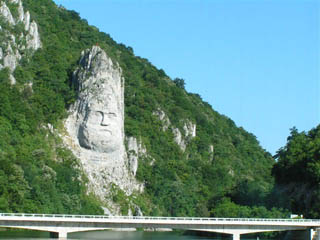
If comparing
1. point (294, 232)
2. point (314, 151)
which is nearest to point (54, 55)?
point (314, 151)

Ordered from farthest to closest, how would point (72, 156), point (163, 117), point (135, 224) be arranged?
1. point (163, 117)
2. point (72, 156)
3. point (135, 224)

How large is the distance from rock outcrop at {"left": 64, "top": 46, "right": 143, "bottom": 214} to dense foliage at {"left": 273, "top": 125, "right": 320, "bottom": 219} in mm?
31312

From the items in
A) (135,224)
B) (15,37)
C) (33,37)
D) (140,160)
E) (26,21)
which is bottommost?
(135,224)

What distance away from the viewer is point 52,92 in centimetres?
14750

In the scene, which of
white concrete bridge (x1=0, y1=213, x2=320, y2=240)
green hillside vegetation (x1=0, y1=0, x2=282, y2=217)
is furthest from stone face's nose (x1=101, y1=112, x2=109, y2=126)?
white concrete bridge (x1=0, y1=213, x2=320, y2=240)

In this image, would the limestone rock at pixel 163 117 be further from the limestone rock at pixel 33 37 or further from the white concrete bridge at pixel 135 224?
the white concrete bridge at pixel 135 224

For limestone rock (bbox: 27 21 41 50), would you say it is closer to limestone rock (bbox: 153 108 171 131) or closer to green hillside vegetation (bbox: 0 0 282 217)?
green hillside vegetation (bbox: 0 0 282 217)

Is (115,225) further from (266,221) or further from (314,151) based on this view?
(314,151)

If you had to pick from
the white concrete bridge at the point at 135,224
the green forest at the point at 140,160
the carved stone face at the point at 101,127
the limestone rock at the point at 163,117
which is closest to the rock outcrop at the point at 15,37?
the green forest at the point at 140,160

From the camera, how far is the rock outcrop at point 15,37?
14575cm

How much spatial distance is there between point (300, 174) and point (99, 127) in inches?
1622

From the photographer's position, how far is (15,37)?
499 feet

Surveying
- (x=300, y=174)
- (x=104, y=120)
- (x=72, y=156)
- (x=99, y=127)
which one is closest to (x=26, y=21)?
(x=104, y=120)

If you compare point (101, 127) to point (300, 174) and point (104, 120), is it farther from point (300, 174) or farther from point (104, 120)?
point (300, 174)
